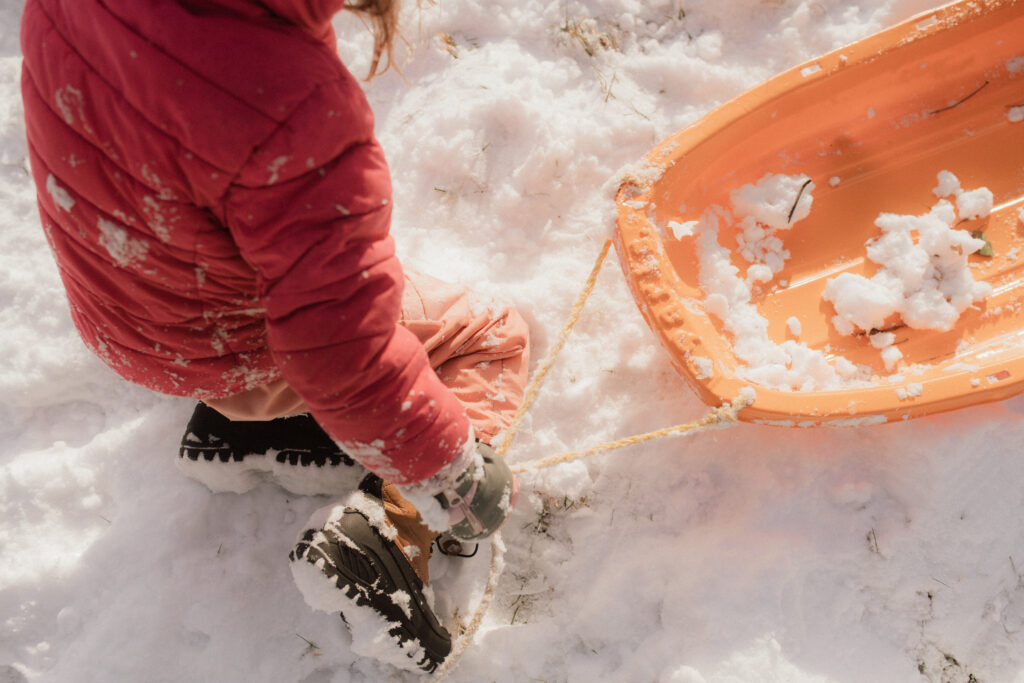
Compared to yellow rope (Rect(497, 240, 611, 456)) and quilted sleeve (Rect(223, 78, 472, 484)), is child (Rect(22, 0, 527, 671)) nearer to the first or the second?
Result: quilted sleeve (Rect(223, 78, 472, 484))

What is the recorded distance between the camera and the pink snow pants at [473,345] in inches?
51.7

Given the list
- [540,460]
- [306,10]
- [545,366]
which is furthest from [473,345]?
[306,10]

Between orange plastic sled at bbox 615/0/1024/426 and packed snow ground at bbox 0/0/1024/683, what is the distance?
141 mm

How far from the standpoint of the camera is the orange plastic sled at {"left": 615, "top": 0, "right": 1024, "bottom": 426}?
4.33ft

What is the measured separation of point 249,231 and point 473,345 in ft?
2.14

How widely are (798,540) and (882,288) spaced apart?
0.53 m

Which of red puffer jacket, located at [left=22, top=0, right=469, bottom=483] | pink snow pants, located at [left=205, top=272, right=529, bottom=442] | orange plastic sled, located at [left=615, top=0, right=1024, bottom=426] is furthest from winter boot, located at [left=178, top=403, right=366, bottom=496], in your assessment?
orange plastic sled, located at [left=615, top=0, right=1024, bottom=426]

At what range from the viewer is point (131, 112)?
28.3 inches

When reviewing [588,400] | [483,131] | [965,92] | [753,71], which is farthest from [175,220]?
[965,92]

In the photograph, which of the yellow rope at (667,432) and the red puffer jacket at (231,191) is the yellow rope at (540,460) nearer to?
the yellow rope at (667,432)

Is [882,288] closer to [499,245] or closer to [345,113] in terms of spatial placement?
[499,245]

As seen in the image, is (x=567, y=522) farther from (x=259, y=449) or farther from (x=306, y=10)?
(x=306, y=10)

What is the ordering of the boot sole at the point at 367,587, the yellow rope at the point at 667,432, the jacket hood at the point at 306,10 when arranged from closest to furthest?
the jacket hood at the point at 306,10
the boot sole at the point at 367,587
the yellow rope at the point at 667,432

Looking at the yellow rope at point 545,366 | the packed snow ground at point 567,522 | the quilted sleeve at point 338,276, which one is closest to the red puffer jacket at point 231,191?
the quilted sleeve at point 338,276
